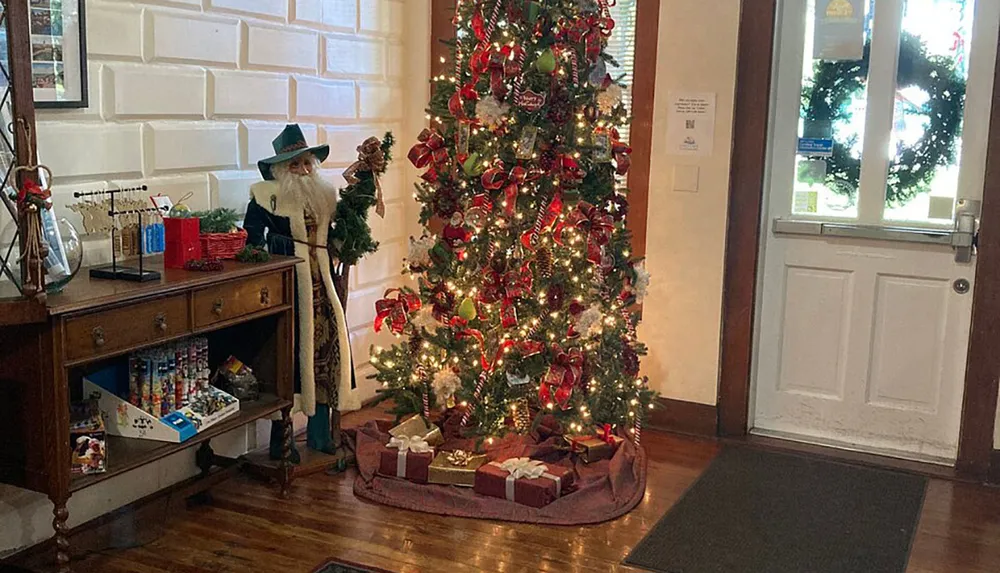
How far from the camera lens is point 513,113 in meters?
3.52

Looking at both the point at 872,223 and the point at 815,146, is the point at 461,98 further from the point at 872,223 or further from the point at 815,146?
the point at 872,223

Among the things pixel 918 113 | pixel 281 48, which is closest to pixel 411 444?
pixel 281 48

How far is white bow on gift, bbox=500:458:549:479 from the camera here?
132 inches

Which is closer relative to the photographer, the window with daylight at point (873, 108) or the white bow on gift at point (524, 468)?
the white bow on gift at point (524, 468)

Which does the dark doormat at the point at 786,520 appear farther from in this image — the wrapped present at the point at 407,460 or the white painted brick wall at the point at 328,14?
the white painted brick wall at the point at 328,14

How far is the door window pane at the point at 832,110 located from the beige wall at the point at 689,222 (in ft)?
1.03

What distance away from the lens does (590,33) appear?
3.55 m

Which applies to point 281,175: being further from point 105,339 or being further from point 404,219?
point 404,219

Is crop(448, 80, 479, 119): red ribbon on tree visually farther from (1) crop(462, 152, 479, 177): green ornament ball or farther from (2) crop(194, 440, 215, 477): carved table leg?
(2) crop(194, 440, 215, 477): carved table leg

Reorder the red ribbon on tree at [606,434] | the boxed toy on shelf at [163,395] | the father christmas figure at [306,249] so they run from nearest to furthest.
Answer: the boxed toy on shelf at [163,395]
the father christmas figure at [306,249]
the red ribbon on tree at [606,434]

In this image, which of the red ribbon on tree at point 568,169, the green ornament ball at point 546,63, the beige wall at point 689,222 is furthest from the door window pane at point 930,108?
the green ornament ball at point 546,63

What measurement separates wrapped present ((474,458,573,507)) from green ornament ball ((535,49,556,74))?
1387mm

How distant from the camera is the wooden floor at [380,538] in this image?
115 inches

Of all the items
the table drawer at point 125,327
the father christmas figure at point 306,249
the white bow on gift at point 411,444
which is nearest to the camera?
the table drawer at point 125,327
